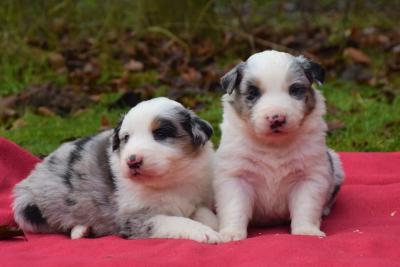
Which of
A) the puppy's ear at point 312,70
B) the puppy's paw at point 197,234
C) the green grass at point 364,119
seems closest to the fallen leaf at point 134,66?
the green grass at point 364,119

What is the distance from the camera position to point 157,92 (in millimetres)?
10695

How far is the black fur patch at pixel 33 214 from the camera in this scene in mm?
5566

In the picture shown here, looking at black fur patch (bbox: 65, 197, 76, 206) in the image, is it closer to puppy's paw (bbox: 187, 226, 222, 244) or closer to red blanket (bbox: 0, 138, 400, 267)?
red blanket (bbox: 0, 138, 400, 267)

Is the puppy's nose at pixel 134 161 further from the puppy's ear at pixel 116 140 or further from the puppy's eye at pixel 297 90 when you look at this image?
the puppy's eye at pixel 297 90

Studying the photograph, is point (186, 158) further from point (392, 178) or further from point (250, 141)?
point (392, 178)

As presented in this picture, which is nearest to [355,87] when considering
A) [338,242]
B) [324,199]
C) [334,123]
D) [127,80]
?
[334,123]

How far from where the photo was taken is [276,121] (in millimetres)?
4816

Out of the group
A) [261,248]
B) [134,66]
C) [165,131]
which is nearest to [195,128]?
[165,131]

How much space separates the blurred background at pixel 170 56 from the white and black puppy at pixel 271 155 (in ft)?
10.8

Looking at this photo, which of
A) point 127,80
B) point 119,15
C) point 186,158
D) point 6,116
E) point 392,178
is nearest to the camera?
point 186,158

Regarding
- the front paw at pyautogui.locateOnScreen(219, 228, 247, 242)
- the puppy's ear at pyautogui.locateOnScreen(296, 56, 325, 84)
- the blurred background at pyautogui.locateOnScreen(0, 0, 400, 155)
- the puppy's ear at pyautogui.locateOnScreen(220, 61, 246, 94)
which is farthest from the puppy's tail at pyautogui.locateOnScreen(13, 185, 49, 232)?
the blurred background at pyautogui.locateOnScreen(0, 0, 400, 155)

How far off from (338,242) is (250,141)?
105cm

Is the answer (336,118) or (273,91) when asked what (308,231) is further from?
(336,118)

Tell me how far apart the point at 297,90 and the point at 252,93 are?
0.28 meters
